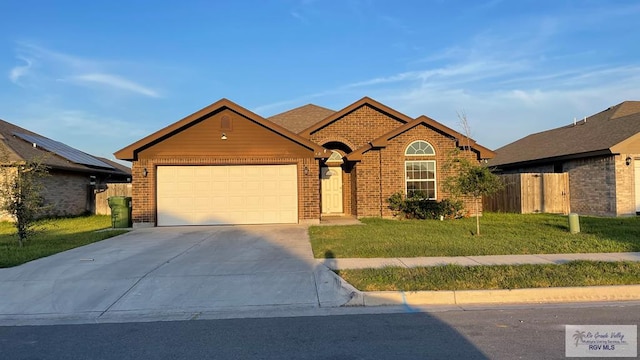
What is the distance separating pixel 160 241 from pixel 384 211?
9.04 m

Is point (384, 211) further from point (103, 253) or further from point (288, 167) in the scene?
point (103, 253)

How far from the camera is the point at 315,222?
627 inches

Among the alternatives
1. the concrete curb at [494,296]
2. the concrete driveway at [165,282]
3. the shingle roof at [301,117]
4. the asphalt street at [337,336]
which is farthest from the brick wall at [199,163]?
the asphalt street at [337,336]

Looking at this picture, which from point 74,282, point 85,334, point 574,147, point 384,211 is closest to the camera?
point 85,334

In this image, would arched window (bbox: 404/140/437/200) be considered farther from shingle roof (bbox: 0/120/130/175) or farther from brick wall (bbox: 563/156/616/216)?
shingle roof (bbox: 0/120/130/175)

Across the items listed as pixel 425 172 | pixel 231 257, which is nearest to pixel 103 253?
pixel 231 257

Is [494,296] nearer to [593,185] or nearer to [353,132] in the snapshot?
[353,132]

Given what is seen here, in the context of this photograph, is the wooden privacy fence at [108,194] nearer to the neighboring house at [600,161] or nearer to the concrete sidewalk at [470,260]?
the concrete sidewalk at [470,260]

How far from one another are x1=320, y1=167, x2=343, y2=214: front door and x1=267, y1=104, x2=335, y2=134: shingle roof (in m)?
4.36

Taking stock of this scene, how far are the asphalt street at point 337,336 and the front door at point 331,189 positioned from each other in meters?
13.5

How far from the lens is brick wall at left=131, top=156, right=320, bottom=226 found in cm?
1553

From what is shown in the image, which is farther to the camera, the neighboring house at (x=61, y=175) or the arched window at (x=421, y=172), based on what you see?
the neighboring house at (x=61, y=175)

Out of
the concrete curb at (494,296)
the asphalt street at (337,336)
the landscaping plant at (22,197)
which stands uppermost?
the landscaping plant at (22,197)

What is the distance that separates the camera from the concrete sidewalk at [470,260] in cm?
852
